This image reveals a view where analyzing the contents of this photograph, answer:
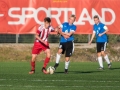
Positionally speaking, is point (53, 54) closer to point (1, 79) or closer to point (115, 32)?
point (115, 32)

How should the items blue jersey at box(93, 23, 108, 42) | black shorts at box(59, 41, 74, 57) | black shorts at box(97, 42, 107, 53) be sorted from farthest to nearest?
black shorts at box(97, 42, 107, 53) → blue jersey at box(93, 23, 108, 42) → black shorts at box(59, 41, 74, 57)

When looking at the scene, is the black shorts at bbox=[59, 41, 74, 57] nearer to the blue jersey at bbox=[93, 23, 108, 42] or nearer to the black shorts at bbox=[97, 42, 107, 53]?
the blue jersey at bbox=[93, 23, 108, 42]

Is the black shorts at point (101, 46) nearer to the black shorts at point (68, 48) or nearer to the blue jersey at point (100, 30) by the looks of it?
the blue jersey at point (100, 30)

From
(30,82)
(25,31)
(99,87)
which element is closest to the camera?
(99,87)

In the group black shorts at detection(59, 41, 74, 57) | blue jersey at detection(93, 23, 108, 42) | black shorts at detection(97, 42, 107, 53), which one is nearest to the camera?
black shorts at detection(59, 41, 74, 57)

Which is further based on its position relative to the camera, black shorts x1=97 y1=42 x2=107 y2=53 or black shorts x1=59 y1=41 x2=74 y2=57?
black shorts x1=97 y1=42 x2=107 y2=53

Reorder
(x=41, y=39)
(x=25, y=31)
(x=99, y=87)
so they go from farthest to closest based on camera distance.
A: (x=25, y=31)
(x=41, y=39)
(x=99, y=87)

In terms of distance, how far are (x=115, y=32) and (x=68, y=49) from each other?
838 centimetres

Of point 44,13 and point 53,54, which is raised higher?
point 44,13

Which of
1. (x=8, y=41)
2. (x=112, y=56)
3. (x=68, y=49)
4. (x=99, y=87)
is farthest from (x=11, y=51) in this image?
(x=99, y=87)

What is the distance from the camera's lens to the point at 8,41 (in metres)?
26.1

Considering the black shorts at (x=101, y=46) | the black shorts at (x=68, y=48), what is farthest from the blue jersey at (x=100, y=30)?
the black shorts at (x=68, y=48)

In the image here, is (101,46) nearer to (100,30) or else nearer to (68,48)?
(100,30)

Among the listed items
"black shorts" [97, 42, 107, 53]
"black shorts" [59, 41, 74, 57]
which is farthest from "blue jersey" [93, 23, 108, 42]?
"black shorts" [59, 41, 74, 57]
